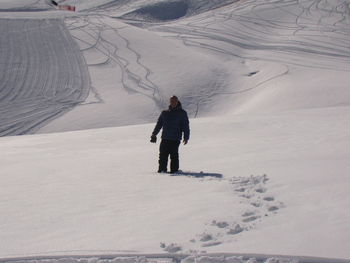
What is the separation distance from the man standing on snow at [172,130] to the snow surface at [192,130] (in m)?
0.33

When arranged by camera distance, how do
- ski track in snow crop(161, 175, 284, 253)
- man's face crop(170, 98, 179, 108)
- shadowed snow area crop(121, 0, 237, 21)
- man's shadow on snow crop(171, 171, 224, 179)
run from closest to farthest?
ski track in snow crop(161, 175, 284, 253)
man's shadow on snow crop(171, 171, 224, 179)
man's face crop(170, 98, 179, 108)
shadowed snow area crop(121, 0, 237, 21)

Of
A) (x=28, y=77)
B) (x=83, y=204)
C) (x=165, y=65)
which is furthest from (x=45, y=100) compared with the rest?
(x=83, y=204)

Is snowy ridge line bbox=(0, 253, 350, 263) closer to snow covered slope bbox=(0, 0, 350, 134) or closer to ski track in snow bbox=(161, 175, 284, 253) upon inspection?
ski track in snow bbox=(161, 175, 284, 253)

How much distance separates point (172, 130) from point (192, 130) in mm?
5329

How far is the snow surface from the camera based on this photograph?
4699mm

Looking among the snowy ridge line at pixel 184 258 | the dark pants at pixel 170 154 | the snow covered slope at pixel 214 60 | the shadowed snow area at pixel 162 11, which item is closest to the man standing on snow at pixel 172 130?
the dark pants at pixel 170 154

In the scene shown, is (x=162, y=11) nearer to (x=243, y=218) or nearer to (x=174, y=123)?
(x=174, y=123)

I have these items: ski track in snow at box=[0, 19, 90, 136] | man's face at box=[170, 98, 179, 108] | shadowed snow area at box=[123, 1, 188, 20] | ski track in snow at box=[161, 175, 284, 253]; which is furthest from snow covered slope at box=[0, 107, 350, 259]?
shadowed snow area at box=[123, 1, 188, 20]

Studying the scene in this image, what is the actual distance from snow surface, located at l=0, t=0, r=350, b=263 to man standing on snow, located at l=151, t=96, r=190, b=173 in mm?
326

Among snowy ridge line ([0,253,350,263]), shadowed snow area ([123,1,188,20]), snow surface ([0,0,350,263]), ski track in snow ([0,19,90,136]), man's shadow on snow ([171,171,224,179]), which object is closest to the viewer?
snowy ridge line ([0,253,350,263])

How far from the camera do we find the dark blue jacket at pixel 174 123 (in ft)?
26.5

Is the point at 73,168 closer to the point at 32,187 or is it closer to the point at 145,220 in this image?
the point at 32,187

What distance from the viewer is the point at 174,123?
26.5 feet

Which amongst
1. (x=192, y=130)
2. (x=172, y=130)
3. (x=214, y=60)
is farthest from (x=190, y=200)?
(x=214, y=60)
